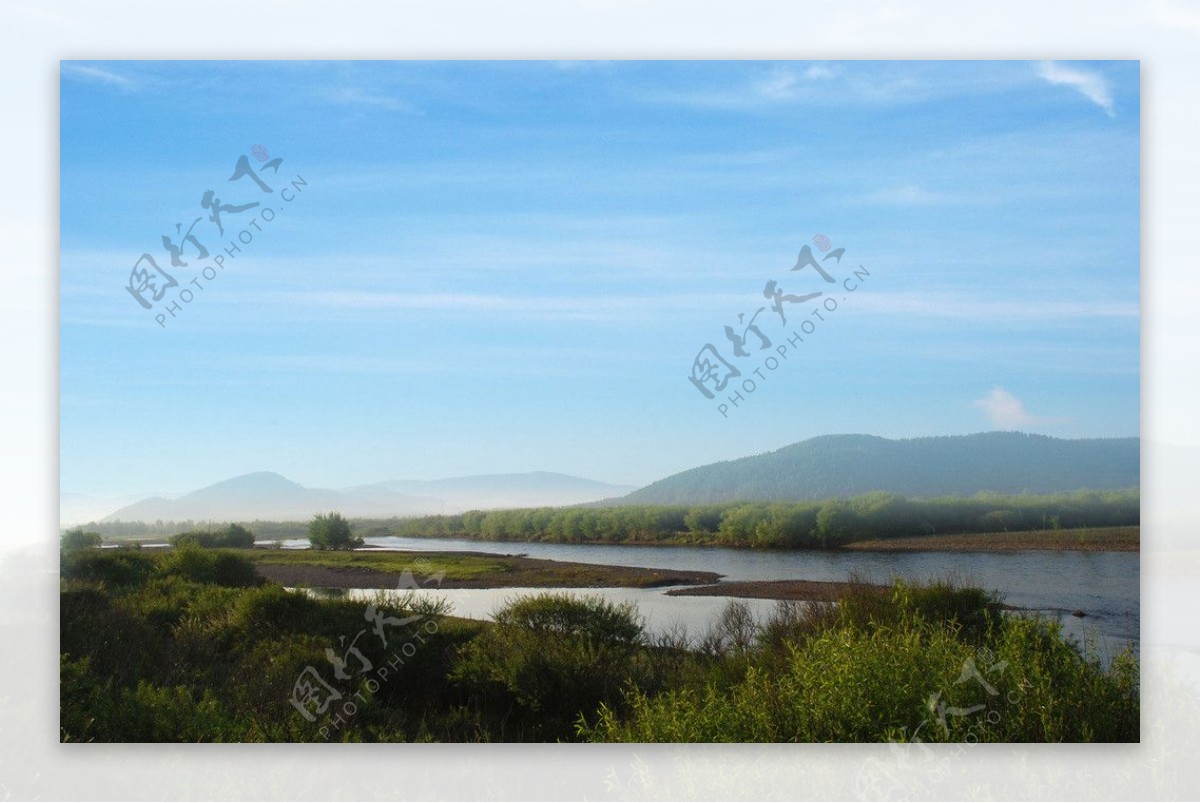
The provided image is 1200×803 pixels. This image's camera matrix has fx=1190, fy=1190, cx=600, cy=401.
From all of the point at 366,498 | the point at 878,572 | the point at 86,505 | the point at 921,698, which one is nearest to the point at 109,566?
the point at 86,505

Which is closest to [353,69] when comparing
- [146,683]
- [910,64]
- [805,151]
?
[805,151]

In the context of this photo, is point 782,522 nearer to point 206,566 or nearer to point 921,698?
point 921,698

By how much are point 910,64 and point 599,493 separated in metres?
2.63

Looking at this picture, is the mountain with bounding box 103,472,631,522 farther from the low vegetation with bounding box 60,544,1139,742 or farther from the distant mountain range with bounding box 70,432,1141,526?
the low vegetation with bounding box 60,544,1139,742

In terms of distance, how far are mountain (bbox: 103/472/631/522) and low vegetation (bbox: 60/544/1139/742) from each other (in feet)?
0.75

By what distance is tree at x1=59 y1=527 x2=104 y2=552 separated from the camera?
5.76 meters

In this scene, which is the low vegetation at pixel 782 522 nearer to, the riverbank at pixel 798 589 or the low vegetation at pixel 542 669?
the riverbank at pixel 798 589

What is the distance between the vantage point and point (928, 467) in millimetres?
5844

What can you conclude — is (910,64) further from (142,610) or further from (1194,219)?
(142,610)

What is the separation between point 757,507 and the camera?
5875 millimetres

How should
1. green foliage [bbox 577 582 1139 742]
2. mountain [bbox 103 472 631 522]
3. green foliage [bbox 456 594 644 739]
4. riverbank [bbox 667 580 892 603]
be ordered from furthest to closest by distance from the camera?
green foliage [bbox 456 594 644 739]
riverbank [bbox 667 580 892 603]
mountain [bbox 103 472 631 522]
green foliage [bbox 577 582 1139 742]

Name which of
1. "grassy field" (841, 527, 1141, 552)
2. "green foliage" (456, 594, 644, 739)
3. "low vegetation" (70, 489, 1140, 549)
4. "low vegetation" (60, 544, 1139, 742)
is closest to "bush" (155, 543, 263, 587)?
"low vegetation" (60, 544, 1139, 742)

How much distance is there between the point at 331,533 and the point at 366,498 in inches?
9.9

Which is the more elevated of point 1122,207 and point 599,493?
point 1122,207
